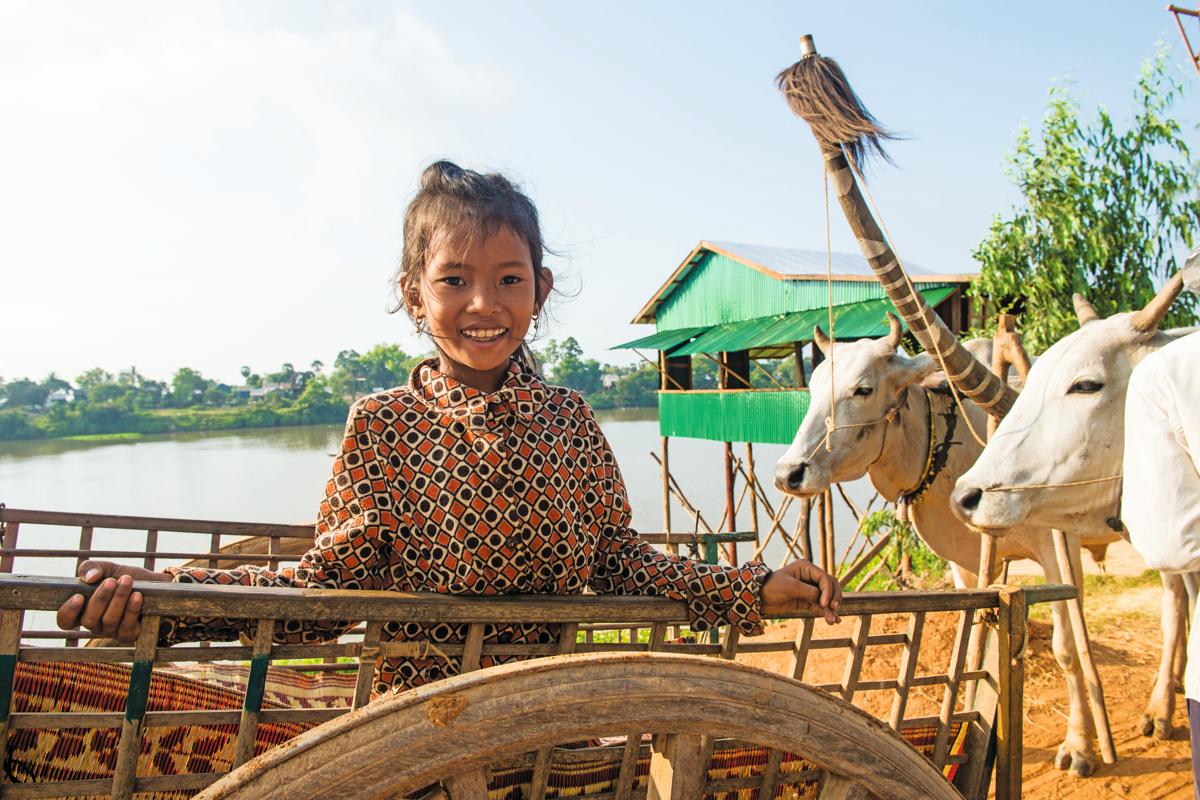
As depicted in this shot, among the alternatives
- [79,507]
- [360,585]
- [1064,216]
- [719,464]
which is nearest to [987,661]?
[360,585]

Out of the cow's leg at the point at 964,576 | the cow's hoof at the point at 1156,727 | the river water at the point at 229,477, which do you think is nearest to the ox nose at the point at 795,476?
the cow's leg at the point at 964,576

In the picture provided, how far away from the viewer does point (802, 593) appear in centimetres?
154

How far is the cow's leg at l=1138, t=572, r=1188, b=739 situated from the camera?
3.98m

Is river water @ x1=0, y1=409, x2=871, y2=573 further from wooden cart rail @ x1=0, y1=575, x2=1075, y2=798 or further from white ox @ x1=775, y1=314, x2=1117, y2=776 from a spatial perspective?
wooden cart rail @ x1=0, y1=575, x2=1075, y2=798

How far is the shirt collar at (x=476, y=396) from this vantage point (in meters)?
1.55

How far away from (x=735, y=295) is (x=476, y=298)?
37.3 feet

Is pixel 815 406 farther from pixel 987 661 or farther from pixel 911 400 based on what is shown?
pixel 987 661

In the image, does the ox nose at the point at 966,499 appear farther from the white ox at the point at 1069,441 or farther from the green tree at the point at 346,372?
the green tree at the point at 346,372

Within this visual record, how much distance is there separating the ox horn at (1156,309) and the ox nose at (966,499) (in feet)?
2.48

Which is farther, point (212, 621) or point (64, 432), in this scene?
point (64, 432)

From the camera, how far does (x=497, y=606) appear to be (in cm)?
122

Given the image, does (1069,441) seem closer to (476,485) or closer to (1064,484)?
(1064,484)

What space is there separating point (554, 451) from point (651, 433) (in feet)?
170

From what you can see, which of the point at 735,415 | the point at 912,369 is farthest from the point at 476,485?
the point at 735,415
